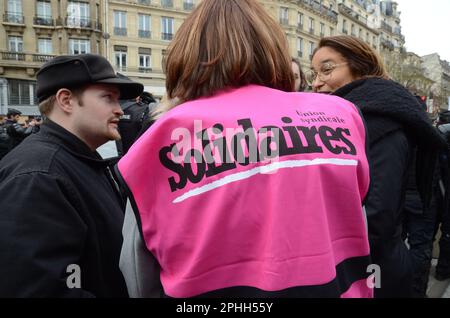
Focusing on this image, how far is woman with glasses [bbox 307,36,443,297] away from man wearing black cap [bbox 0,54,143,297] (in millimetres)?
1057

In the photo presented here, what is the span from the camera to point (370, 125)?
167 cm

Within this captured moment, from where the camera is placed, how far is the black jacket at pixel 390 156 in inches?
60.3

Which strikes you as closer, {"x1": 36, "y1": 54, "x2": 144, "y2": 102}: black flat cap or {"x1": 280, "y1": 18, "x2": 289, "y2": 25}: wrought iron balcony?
{"x1": 36, "y1": 54, "x2": 144, "y2": 102}: black flat cap

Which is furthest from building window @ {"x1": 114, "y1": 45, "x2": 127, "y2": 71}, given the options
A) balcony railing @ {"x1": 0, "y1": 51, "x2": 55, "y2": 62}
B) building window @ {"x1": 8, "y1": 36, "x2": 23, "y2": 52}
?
building window @ {"x1": 8, "y1": 36, "x2": 23, "y2": 52}

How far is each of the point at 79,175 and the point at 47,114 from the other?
53 centimetres

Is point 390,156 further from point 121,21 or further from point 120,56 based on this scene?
point 121,21

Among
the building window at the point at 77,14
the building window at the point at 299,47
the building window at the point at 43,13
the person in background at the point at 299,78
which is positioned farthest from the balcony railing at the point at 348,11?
the person in background at the point at 299,78

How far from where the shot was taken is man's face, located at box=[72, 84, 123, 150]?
6.64ft

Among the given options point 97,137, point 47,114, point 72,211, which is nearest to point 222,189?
point 72,211

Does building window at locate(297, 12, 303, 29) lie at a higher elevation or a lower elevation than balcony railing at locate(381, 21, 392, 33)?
lower

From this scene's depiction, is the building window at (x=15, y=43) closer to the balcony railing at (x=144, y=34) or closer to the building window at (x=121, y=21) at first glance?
the building window at (x=121, y=21)

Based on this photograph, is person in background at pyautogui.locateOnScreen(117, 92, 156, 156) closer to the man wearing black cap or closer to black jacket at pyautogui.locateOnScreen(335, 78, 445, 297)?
the man wearing black cap
